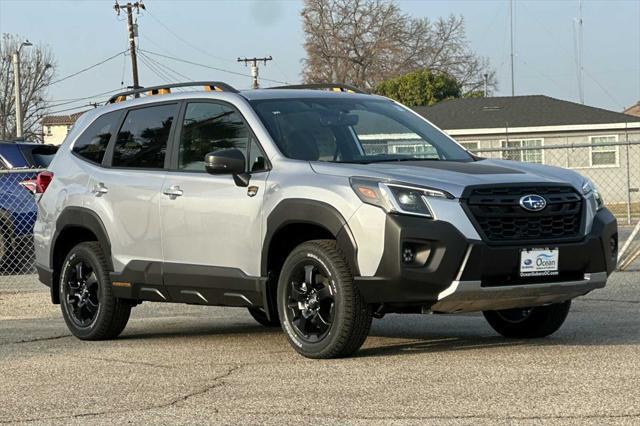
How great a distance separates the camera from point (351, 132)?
8594 millimetres

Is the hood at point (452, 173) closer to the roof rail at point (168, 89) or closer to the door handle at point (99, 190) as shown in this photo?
the roof rail at point (168, 89)

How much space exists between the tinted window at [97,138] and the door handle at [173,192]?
1.12 m

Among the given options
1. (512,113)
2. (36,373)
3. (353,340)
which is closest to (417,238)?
(353,340)

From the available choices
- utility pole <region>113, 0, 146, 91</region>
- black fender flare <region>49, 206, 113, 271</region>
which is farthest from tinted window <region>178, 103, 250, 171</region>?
utility pole <region>113, 0, 146, 91</region>

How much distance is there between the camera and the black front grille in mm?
7383

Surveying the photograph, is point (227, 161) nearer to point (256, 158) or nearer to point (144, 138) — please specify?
point (256, 158)

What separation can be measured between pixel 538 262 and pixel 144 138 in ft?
11.1

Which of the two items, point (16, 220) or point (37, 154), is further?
point (37, 154)

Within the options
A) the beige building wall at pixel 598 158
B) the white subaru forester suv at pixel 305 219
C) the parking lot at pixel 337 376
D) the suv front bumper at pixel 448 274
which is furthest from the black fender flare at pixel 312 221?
the beige building wall at pixel 598 158

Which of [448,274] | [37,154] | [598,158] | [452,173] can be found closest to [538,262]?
[448,274]

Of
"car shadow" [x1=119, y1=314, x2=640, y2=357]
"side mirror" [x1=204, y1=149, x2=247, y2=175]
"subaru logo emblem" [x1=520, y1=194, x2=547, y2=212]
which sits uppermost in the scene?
"side mirror" [x1=204, y1=149, x2=247, y2=175]

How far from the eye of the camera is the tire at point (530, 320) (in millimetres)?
8648

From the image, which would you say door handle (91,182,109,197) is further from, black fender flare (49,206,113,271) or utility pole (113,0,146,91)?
utility pole (113,0,146,91)

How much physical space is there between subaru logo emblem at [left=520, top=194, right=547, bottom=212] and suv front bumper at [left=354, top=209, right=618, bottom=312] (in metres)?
0.23
